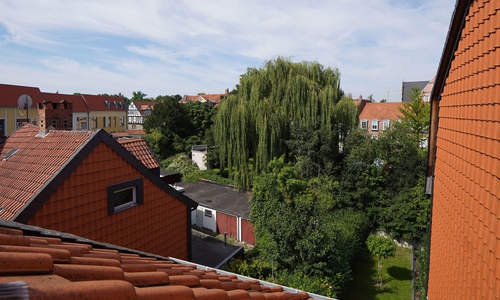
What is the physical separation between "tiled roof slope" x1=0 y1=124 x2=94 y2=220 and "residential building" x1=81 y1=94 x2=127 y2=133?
1577 inches

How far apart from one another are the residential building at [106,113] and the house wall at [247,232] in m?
35.4

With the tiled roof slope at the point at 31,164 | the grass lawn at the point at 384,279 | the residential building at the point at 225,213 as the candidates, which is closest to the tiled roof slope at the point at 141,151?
the tiled roof slope at the point at 31,164

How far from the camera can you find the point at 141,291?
170 cm

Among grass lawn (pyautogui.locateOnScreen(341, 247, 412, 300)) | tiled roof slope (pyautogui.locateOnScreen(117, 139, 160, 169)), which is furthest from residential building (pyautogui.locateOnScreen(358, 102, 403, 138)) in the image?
tiled roof slope (pyautogui.locateOnScreen(117, 139, 160, 169))

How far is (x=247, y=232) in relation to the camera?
55.9 feet

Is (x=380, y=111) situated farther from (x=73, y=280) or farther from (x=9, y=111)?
(x=9, y=111)

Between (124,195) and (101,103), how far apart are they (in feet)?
147

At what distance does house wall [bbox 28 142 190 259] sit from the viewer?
6.52m

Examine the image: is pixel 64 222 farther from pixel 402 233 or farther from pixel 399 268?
pixel 402 233

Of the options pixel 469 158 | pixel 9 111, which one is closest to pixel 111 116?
pixel 9 111

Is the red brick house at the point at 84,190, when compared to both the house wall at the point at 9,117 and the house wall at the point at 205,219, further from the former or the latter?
the house wall at the point at 9,117

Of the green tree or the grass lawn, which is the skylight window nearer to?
the grass lawn

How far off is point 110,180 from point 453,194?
6.77m

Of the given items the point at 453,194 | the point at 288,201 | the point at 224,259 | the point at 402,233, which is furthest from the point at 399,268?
the point at 453,194
